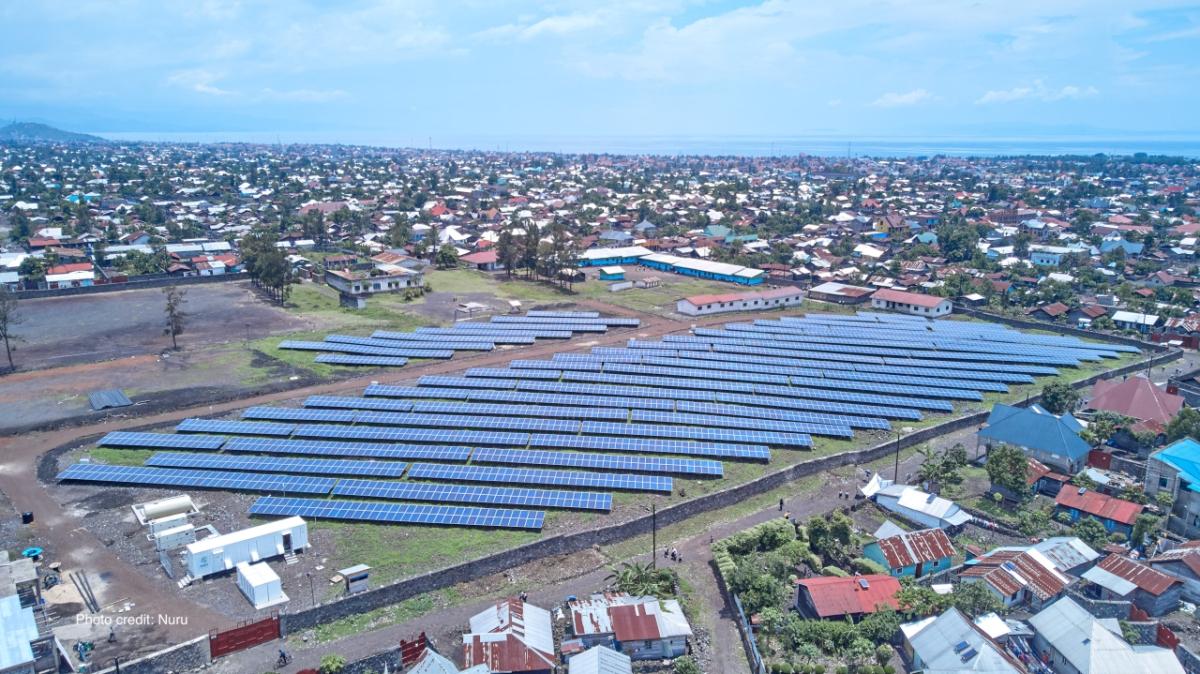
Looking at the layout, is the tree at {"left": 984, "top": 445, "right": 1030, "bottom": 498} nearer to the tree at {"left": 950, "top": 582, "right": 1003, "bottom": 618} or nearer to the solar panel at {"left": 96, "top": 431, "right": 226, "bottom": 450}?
the tree at {"left": 950, "top": 582, "right": 1003, "bottom": 618}

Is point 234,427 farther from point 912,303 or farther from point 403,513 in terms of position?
point 912,303

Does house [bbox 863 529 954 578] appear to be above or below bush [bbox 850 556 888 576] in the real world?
above

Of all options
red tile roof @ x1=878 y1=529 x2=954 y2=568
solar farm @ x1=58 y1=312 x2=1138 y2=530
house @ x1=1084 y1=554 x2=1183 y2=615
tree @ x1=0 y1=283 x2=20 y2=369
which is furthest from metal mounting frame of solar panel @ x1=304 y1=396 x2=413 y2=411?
house @ x1=1084 y1=554 x2=1183 y2=615

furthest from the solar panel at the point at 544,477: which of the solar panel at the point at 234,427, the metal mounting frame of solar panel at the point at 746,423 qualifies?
the solar panel at the point at 234,427

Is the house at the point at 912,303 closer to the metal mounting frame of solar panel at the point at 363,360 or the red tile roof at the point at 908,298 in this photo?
the red tile roof at the point at 908,298

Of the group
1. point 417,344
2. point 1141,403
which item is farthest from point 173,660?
point 1141,403

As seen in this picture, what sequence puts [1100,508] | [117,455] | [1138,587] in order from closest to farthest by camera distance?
[1138,587] < [1100,508] < [117,455]

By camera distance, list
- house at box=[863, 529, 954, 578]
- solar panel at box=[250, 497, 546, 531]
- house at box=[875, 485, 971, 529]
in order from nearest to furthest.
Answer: house at box=[863, 529, 954, 578] < solar panel at box=[250, 497, 546, 531] < house at box=[875, 485, 971, 529]
